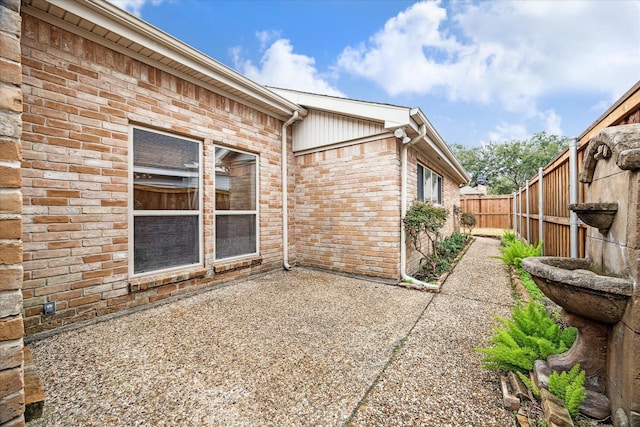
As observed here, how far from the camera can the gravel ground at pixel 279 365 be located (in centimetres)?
171

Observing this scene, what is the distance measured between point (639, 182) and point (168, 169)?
4.65 meters

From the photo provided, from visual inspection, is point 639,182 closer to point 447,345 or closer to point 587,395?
point 587,395

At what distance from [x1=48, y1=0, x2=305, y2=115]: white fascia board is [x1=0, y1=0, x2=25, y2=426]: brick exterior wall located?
256 cm

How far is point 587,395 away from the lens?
155 centimetres

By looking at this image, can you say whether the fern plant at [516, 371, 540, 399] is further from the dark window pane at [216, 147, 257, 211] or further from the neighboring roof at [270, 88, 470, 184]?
the dark window pane at [216, 147, 257, 211]

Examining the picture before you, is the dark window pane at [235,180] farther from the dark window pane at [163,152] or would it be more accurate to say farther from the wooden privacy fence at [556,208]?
the wooden privacy fence at [556,208]

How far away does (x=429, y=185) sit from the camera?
22.9 ft

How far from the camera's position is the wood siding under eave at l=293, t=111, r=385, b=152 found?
484 cm

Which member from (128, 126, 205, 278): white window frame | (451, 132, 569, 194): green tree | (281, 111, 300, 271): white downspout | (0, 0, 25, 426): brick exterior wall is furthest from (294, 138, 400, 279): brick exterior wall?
(451, 132, 569, 194): green tree

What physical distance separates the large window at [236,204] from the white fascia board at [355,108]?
1617 millimetres

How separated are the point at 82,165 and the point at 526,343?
15.8 feet

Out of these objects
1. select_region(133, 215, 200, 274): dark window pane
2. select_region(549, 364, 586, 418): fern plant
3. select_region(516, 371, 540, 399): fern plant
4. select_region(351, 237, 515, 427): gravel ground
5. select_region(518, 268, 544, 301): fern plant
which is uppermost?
select_region(133, 215, 200, 274): dark window pane

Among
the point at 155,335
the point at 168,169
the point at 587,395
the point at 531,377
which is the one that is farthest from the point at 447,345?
the point at 168,169

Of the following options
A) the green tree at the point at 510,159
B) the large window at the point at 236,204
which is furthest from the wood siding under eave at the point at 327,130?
the green tree at the point at 510,159
